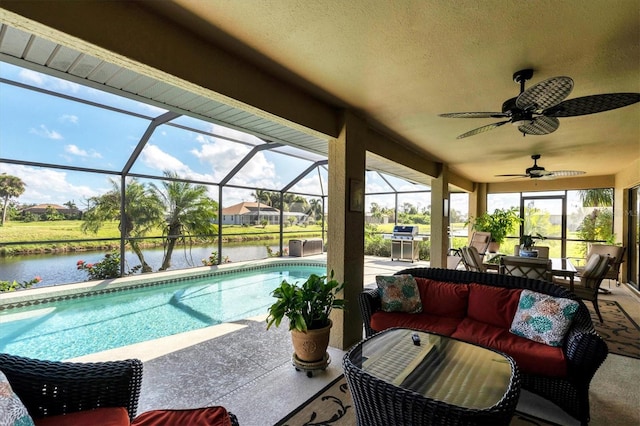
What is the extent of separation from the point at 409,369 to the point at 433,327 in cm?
87

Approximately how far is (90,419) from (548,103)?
3.17 m

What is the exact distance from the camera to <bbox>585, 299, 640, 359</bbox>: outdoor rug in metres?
3.29

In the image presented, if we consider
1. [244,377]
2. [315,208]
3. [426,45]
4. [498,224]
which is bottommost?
[244,377]

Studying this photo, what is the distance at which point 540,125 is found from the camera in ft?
8.41

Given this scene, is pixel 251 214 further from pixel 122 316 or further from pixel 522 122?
pixel 522 122

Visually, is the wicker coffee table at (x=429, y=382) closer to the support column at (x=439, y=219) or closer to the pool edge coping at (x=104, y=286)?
the support column at (x=439, y=219)

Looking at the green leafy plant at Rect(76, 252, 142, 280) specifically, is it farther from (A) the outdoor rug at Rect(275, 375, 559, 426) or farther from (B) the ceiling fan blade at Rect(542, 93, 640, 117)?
(B) the ceiling fan blade at Rect(542, 93, 640, 117)

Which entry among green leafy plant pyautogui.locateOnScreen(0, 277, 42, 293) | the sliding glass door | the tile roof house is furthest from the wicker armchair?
the sliding glass door

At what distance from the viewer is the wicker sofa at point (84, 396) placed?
1.33 metres

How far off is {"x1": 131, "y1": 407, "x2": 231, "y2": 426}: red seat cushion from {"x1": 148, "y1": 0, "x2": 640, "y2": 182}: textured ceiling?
83.7 inches

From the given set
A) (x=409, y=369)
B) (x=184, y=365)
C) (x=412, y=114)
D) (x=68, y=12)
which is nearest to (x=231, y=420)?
(x=409, y=369)

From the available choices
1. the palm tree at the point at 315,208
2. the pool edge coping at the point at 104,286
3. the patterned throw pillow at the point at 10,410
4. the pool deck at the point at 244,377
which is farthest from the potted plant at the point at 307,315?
the palm tree at the point at 315,208

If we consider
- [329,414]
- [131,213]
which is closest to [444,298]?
[329,414]

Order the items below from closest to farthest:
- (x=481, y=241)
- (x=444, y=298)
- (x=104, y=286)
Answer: (x=444, y=298) < (x=104, y=286) < (x=481, y=241)
